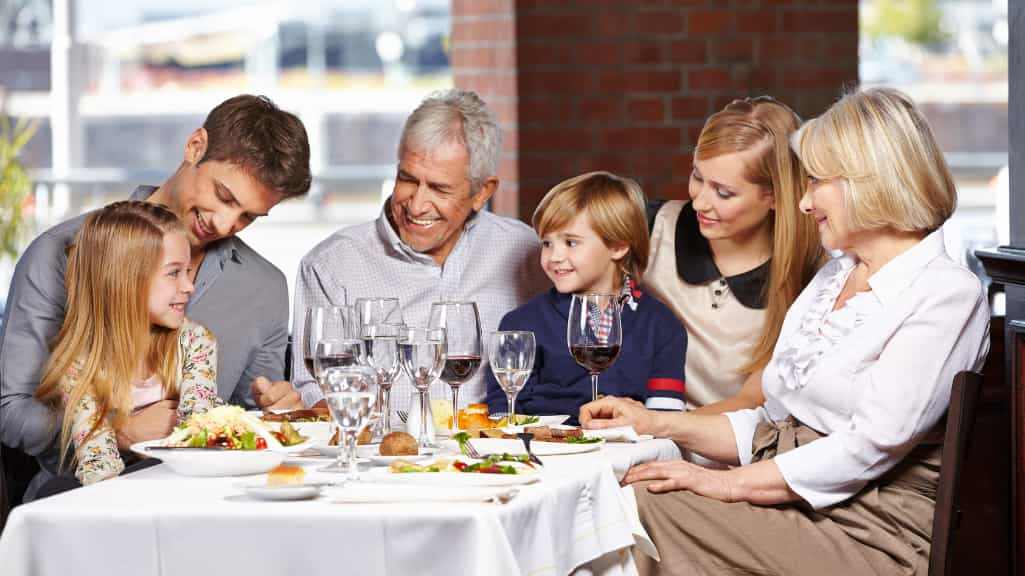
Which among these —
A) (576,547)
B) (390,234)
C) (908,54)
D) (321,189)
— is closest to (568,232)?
(390,234)

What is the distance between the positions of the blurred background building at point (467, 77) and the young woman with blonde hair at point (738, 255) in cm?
40

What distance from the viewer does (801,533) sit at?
237cm

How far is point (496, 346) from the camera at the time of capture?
2330 millimetres

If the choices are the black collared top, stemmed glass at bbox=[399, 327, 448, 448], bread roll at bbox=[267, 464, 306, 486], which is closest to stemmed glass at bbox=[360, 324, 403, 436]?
stemmed glass at bbox=[399, 327, 448, 448]

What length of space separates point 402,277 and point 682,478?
1116mm

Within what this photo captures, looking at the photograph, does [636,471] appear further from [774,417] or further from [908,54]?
[908,54]

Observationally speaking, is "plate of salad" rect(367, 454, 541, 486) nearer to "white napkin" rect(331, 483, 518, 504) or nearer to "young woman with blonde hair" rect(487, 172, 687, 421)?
"white napkin" rect(331, 483, 518, 504)

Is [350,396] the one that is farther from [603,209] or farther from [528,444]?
[603,209]

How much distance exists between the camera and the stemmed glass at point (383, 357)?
2166 millimetres

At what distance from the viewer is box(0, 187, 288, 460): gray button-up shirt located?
2.68 m

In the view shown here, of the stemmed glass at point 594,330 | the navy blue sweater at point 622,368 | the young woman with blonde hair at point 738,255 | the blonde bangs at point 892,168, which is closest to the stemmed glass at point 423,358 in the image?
the stemmed glass at point 594,330

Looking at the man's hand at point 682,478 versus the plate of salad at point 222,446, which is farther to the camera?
the man's hand at point 682,478

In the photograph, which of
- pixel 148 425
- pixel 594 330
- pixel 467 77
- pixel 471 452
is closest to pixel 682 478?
pixel 594 330

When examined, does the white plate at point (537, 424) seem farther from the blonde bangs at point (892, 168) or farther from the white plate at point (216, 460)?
the blonde bangs at point (892, 168)
